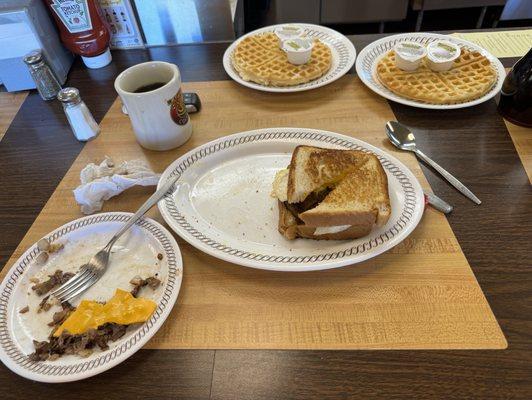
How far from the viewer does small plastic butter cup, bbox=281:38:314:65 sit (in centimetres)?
133

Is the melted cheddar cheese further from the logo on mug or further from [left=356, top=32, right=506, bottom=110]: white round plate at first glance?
[left=356, top=32, right=506, bottom=110]: white round plate

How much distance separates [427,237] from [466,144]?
1.27ft

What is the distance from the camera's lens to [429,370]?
0.67 metres

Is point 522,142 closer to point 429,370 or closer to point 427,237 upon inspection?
point 427,237

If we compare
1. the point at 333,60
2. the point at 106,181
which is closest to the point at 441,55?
the point at 333,60

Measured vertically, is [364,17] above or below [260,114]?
below

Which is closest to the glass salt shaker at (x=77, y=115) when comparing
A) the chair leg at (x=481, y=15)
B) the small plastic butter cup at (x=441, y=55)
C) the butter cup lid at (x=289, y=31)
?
the butter cup lid at (x=289, y=31)

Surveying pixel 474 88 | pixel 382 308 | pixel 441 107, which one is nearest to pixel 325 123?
pixel 441 107

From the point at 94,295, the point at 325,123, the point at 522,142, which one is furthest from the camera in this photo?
the point at 325,123

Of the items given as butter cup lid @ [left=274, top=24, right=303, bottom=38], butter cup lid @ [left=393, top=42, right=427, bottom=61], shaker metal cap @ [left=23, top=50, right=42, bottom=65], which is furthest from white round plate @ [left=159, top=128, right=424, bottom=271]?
shaker metal cap @ [left=23, top=50, right=42, bottom=65]

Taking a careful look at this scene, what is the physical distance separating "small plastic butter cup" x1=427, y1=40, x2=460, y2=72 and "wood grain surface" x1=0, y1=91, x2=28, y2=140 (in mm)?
1454

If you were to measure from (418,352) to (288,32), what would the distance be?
1.21m

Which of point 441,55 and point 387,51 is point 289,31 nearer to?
point 387,51

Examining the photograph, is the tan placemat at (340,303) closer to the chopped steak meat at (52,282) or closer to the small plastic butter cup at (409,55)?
the chopped steak meat at (52,282)
